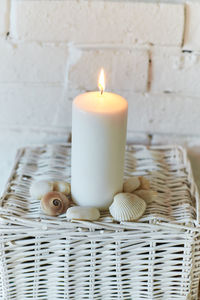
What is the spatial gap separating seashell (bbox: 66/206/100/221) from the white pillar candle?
0.03 metres

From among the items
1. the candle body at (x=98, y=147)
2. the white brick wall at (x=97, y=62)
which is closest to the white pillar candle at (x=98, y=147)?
the candle body at (x=98, y=147)

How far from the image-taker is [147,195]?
70cm

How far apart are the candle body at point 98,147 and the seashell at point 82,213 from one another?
0.03 m

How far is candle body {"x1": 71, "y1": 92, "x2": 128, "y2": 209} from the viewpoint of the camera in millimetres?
621

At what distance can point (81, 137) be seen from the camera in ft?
2.09

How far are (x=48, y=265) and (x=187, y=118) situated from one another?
40cm

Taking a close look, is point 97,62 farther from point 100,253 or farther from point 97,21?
point 100,253

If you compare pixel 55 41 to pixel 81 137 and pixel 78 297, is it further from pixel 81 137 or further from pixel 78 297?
pixel 78 297

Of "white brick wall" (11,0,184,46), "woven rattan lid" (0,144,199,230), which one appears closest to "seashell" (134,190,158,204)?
"woven rattan lid" (0,144,199,230)

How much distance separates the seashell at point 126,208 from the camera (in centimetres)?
64

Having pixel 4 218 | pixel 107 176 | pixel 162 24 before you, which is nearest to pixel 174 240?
pixel 107 176

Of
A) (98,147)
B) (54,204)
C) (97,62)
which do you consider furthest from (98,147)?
(97,62)

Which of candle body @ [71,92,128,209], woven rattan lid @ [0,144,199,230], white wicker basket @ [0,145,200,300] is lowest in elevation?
white wicker basket @ [0,145,200,300]

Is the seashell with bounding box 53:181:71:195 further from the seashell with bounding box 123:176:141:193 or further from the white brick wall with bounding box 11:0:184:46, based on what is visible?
the white brick wall with bounding box 11:0:184:46
